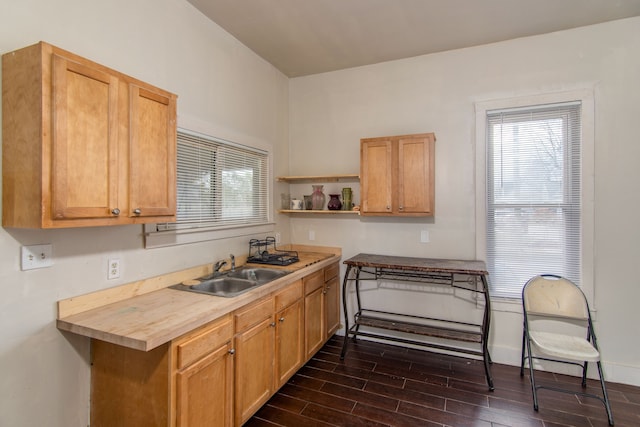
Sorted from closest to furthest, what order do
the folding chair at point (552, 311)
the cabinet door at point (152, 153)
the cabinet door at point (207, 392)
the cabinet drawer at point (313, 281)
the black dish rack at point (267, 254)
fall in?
the cabinet door at point (207, 392) → the cabinet door at point (152, 153) → the folding chair at point (552, 311) → the cabinet drawer at point (313, 281) → the black dish rack at point (267, 254)

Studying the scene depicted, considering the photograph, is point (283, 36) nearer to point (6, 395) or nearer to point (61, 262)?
point (61, 262)

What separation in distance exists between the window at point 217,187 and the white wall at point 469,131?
66 centimetres

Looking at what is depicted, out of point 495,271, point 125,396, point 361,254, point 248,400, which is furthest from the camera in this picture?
point 361,254

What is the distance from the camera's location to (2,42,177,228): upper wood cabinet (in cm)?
135

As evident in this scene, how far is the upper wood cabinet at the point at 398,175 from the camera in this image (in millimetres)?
2986

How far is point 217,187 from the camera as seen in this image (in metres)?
2.81

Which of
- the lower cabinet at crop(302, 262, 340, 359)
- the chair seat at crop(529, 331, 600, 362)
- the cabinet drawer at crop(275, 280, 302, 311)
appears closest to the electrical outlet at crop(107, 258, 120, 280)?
the cabinet drawer at crop(275, 280, 302, 311)

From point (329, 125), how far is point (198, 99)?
1.60 meters

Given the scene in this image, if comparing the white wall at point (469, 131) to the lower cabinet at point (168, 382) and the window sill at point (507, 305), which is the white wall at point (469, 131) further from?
the lower cabinet at point (168, 382)

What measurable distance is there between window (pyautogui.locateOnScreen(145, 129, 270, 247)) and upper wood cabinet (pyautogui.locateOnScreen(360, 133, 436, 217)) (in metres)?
1.09

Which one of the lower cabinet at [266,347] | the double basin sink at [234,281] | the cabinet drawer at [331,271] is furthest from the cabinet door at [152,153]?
the cabinet drawer at [331,271]

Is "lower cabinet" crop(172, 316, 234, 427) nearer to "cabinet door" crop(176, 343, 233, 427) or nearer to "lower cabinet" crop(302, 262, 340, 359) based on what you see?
"cabinet door" crop(176, 343, 233, 427)

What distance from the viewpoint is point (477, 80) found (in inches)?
122

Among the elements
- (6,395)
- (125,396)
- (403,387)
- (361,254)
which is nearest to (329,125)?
(361,254)
